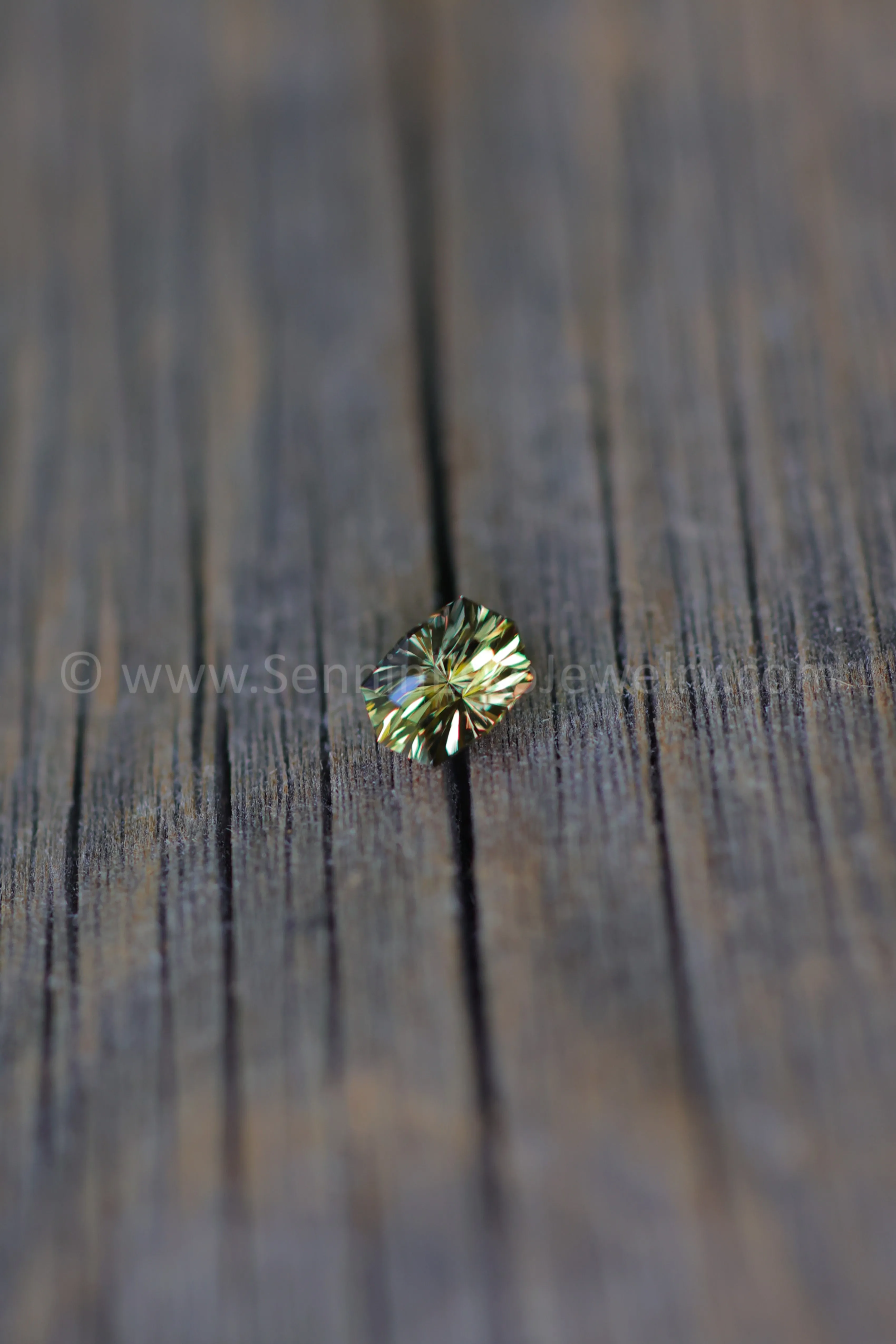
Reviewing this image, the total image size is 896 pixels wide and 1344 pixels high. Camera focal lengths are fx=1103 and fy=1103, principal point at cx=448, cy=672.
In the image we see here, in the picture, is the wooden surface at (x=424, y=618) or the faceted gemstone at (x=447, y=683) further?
the faceted gemstone at (x=447, y=683)

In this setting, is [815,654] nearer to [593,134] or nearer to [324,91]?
[593,134]

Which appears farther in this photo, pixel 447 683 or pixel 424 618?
pixel 424 618

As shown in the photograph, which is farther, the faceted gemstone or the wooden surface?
the faceted gemstone

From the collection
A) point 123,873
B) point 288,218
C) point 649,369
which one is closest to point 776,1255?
point 123,873

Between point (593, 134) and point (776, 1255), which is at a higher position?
point (593, 134)
